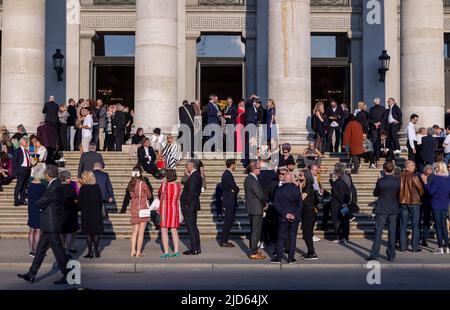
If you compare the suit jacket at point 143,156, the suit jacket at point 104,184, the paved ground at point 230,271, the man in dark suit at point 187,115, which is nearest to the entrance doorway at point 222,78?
the man in dark suit at point 187,115

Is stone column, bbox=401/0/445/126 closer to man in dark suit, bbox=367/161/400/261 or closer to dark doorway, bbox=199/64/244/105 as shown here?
dark doorway, bbox=199/64/244/105

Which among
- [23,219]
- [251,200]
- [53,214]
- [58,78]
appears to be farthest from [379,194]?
[58,78]

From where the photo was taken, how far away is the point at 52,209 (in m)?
12.8

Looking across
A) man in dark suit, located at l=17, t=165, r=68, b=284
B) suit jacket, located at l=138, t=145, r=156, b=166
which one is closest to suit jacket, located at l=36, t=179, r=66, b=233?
man in dark suit, located at l=17, t=165, r=68, b=284

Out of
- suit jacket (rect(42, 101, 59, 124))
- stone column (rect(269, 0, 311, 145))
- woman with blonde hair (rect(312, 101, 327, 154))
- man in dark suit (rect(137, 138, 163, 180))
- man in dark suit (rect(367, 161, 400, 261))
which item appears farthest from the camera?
stone column (rect(269, 0, 311, 145))

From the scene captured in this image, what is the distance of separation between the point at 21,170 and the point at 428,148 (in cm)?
1085

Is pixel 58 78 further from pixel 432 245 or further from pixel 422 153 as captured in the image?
pixel 432 245

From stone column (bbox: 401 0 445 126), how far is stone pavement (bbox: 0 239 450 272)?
860 cm

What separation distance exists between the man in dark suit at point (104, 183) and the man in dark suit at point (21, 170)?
2618mm

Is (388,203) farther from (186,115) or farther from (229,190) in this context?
(186,115)

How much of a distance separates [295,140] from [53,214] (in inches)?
516

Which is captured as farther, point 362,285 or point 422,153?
point 422,153

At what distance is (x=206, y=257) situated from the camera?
15430 mm

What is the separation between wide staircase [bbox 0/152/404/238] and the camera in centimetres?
1847
